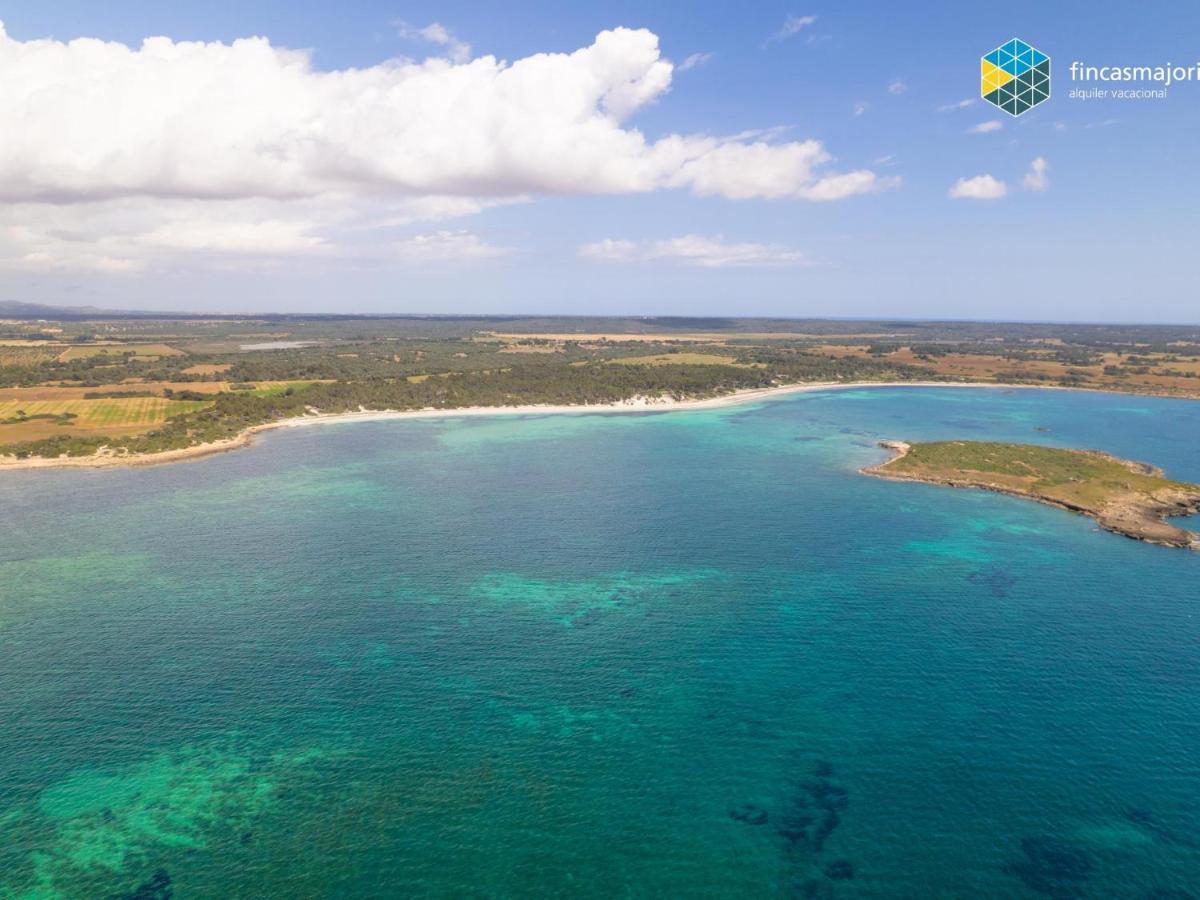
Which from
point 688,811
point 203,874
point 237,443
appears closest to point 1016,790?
point 688,811

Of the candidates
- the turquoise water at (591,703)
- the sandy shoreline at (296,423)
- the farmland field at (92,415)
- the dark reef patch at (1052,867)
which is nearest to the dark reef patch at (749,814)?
the turquoise water at (591,703)

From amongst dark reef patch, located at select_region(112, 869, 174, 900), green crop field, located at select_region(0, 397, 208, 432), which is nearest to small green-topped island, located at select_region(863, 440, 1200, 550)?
dark reef patch, located at select_region(112, 869, 174, 900)

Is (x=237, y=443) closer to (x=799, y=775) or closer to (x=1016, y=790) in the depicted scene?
(x=799, y=775)

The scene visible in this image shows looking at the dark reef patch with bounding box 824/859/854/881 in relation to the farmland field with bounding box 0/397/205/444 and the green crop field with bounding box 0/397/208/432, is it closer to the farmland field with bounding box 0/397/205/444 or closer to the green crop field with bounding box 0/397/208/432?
the farmland field with bounding box 0/397/205/444

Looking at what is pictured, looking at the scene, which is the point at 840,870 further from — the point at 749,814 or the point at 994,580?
the point at 994,580

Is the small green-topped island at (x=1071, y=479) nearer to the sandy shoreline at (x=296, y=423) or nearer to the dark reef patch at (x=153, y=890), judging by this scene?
the sandy shoreline at (x=296, y=423)

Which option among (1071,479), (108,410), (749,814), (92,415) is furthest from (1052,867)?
(108,410)
